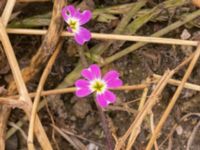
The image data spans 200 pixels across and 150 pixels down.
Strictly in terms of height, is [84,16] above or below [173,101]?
above

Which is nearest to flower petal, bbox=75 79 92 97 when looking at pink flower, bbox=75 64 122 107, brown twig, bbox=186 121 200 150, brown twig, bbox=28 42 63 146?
pink flower, bbox=75 64 122 107

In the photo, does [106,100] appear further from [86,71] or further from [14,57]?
[14,57]

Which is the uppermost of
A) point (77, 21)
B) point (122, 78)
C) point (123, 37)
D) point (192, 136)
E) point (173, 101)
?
point (77, 21)

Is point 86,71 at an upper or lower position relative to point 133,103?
upper

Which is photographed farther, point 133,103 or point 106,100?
point 133,103

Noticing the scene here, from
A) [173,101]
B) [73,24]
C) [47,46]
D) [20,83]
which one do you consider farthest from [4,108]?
[173,101]

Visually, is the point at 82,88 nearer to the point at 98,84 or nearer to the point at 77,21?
the point at 98,84

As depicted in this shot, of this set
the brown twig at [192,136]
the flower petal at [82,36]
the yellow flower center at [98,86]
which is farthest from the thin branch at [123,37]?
the brown twig at [192,136]

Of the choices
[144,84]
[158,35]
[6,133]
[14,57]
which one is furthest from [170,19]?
[6,133]
